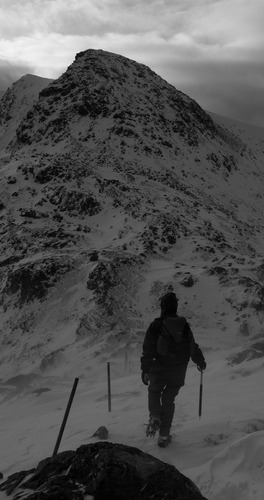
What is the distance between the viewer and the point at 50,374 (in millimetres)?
15031

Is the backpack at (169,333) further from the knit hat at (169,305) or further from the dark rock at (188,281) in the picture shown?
the dark rock at (188,281)

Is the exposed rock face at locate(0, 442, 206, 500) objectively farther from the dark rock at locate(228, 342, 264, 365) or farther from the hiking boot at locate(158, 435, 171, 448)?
the dark rock at locate(228, 342, 264, 365)

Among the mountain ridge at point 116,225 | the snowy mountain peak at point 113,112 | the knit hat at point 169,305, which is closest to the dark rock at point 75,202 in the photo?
the mountain ridge at point 116,225

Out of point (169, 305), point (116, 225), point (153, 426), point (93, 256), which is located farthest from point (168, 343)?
point (116, 225)

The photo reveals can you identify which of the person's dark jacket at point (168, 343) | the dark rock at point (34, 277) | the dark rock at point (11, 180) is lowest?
the dark rock at point (34, 277)

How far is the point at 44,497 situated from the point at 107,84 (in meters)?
44.9

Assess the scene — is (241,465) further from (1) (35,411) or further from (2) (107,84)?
(2) (107,84)

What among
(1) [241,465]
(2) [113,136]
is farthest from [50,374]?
(2) [113,136]

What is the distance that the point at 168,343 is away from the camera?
5.50 meters

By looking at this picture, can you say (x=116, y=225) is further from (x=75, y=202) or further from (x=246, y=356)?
(x=246, y=356)

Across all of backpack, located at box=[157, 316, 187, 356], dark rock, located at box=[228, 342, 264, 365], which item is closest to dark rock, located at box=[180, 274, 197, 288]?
dark rock, located at box=[228, 342, 264, 365]

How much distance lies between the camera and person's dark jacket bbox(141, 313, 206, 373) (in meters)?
5.49

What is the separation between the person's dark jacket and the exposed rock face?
4.50 ft

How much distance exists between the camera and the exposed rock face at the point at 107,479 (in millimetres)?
3656
